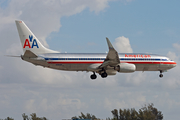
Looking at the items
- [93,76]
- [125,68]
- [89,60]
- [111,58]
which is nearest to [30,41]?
[89,60]

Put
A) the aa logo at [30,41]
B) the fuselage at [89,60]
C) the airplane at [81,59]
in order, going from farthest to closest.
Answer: the aa logo at [30,41] → the fuselage at [89,60] → the airplane at [81,59]

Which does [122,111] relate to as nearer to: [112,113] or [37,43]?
[112,113]

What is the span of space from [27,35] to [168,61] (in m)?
31.4

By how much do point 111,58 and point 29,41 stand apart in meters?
17.4

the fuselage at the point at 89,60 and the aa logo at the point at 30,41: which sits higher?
the aa logo at the point at 30,41

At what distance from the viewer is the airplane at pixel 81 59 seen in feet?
238

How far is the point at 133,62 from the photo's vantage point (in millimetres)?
77625

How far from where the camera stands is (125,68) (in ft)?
242

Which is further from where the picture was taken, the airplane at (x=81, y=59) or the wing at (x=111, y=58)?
the airplane at (x=81, y=59)

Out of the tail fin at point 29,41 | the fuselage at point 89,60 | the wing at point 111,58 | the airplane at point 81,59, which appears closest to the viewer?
the wing at point 111,58

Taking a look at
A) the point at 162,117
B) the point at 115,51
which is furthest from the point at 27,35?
the point at 162,117

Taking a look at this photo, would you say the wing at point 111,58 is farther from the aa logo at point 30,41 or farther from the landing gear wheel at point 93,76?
the aa logo at point 30,41

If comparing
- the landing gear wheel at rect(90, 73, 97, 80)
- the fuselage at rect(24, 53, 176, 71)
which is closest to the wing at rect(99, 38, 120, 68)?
the fuselage at rect(24, 53, 176, 71)

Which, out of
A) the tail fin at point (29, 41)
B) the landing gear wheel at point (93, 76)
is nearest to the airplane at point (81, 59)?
the tail fin at point (29, 41)
